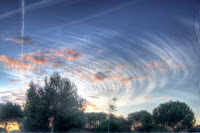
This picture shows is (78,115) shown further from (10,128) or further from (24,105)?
(10,128)

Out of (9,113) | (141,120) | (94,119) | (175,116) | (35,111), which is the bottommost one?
(94,119)

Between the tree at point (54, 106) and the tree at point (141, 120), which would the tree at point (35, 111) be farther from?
the tree at point (141, 120)

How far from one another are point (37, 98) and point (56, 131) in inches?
328

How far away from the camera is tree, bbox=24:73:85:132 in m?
25.6

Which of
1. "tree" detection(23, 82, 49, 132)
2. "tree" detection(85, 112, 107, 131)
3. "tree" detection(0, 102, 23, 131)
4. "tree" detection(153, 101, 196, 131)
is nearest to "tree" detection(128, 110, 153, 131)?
"tree" detection(153, 101, 196, 131)

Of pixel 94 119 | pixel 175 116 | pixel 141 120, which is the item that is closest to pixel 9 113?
pixel 94 119

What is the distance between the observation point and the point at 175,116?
43.1 meters

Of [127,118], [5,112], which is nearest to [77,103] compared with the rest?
[5,112]

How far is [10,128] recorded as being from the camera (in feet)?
146

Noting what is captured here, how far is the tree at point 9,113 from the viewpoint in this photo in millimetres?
42219

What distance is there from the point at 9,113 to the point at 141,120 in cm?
5167

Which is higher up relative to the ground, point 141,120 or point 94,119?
point 141,120

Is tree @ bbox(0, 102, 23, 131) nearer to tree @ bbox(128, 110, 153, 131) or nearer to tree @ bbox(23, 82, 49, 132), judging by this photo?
tree @ bbox(23, 82, 49, 132)

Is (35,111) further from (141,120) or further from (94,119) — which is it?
(141,120)
